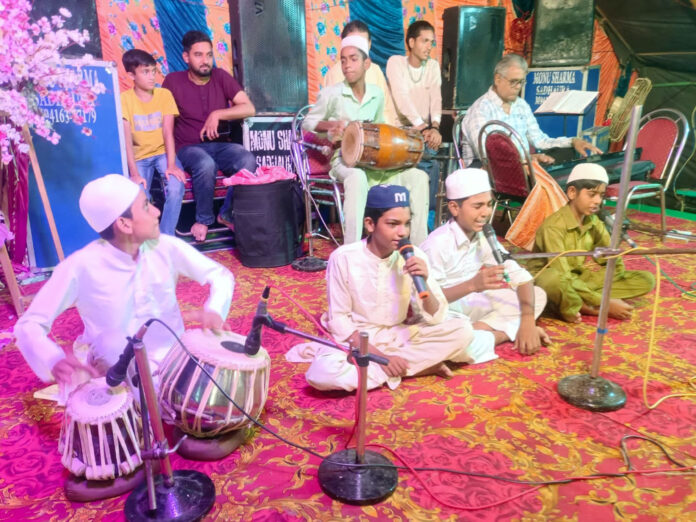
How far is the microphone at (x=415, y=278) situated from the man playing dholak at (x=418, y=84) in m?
3.33

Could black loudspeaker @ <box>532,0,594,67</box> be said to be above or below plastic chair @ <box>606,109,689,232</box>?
above

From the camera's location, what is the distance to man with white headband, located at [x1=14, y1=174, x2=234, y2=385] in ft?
6.11

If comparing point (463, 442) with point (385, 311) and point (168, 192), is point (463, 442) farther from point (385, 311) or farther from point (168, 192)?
point (168, 192)

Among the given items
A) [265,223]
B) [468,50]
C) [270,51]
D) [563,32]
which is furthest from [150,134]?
[563,32]

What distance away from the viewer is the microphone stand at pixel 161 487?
1.58 meters

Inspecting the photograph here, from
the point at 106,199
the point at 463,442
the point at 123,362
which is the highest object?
the point at 106,199

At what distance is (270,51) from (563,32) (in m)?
4.35

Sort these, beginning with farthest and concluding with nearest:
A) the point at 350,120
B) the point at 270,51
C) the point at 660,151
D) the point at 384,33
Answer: the point at 384,33, the point at 270,51, the point at 660,151, the point at 350,120

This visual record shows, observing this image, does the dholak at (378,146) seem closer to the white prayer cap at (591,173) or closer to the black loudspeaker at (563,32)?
the white prayer cap at (591,173)

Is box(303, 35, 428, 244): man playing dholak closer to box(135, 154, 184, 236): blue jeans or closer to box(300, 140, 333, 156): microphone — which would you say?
box(300, 140, 333, 156): microphone

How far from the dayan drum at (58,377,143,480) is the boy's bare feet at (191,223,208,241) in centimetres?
300

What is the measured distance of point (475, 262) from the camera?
3059 millimetres

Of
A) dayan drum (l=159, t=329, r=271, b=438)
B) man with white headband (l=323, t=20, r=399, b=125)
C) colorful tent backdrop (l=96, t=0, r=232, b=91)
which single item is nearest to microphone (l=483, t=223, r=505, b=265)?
dayan drum (l=159, t=329, r=271, b=438)

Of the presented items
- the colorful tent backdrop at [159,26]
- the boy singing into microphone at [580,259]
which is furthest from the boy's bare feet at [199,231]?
the boy singing into microphone at [580,259]
